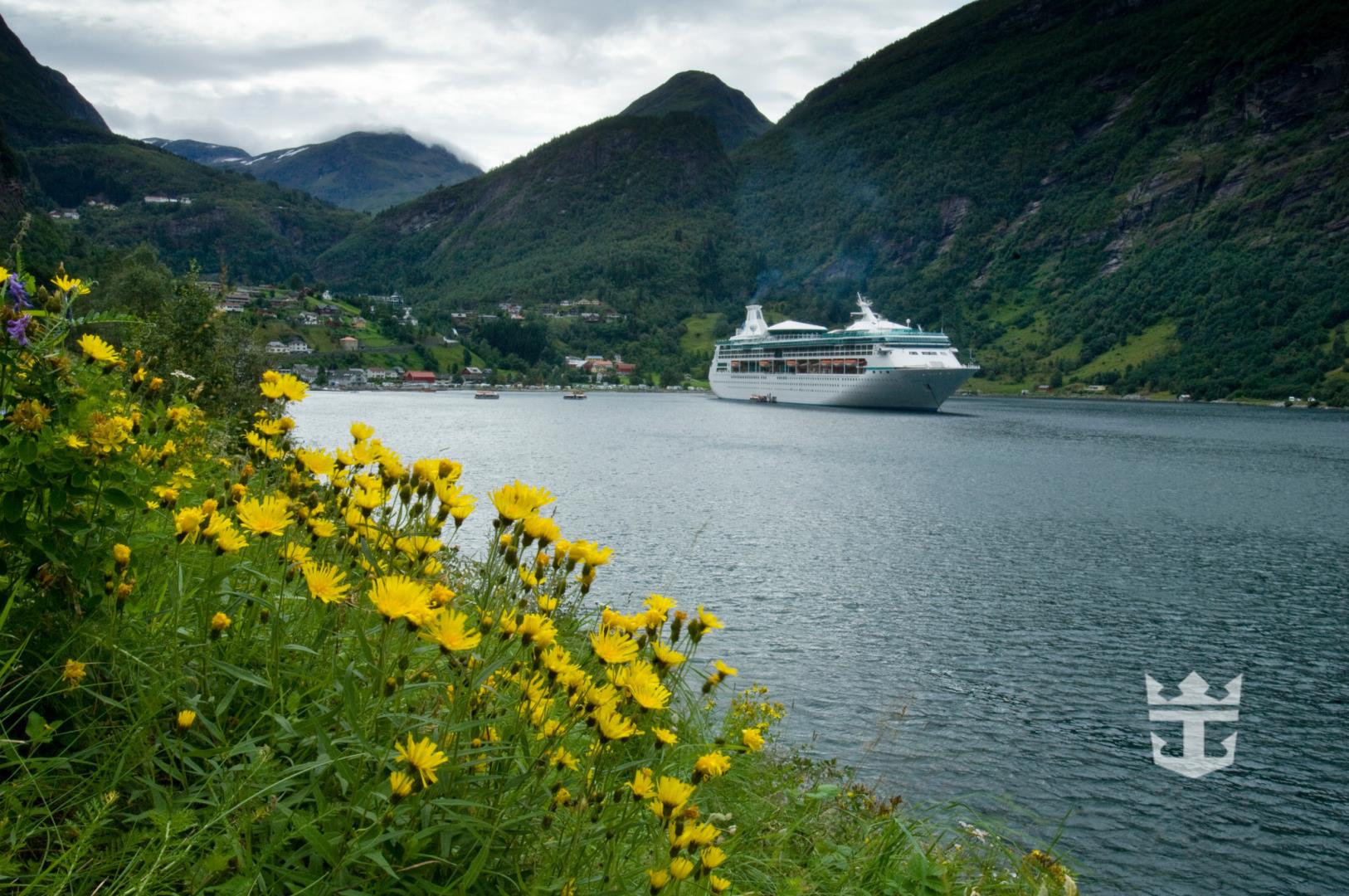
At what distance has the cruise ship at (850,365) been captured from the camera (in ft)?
272

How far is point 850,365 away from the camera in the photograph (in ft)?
291

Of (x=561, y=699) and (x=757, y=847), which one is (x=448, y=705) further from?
(x=757, y=847)

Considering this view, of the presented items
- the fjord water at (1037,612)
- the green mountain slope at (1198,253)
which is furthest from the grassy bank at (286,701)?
the green mountain slope at (1198,253)

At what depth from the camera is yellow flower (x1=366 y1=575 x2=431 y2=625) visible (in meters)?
1.70

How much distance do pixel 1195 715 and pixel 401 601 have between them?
14.9 meters

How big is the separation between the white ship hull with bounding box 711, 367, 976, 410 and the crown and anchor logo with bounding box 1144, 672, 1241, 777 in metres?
67.8

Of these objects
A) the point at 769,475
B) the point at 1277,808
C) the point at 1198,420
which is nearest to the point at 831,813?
the point at 1277,808

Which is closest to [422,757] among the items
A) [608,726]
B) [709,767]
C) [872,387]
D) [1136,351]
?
[608,726]

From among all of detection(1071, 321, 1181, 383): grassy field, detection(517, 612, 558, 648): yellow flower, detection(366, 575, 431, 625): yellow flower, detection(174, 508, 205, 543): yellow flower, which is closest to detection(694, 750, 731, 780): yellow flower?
detection(517, 612, 558, 648): yellow flower

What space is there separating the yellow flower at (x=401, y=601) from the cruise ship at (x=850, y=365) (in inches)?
3208

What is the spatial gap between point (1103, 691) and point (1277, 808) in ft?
11.6

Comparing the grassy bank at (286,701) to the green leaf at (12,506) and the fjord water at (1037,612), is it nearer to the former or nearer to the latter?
the green leaf at (12,506)

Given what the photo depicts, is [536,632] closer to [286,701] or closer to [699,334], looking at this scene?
[286,701]

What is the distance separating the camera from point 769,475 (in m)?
38.3
